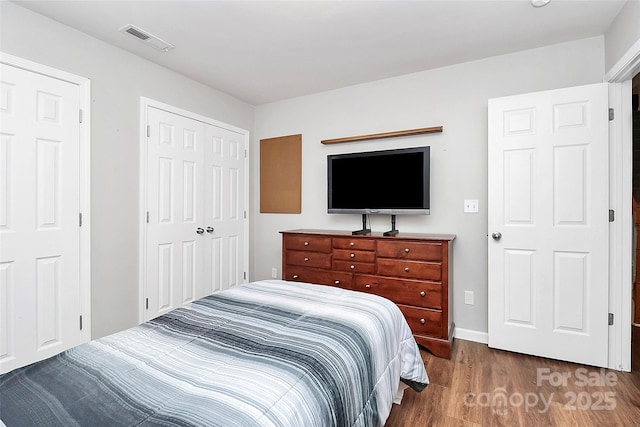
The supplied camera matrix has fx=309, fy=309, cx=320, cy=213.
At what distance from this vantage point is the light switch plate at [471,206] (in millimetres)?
2842

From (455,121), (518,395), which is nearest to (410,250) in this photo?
(518,395)

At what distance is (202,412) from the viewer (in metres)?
0.76

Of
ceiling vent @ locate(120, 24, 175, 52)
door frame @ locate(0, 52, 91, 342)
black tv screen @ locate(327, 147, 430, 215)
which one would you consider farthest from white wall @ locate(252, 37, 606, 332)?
door frame @ locate(0, 52, 91, 342)

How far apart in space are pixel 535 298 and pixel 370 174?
5.68 feet

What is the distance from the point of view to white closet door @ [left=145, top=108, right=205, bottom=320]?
2912 millimetres

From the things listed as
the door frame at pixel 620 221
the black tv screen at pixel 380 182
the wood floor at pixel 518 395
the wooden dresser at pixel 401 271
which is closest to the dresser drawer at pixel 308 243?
the wooden dresser at pixel 401 271

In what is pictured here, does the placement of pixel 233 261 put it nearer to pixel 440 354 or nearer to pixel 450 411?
pixel 440 354

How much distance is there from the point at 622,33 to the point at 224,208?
12.3 feet

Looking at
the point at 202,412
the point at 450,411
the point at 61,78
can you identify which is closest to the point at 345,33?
the point at 61,78

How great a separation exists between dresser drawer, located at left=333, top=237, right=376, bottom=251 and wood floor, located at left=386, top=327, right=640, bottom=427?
101 centimetres

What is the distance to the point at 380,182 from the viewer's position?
3004 millimetres

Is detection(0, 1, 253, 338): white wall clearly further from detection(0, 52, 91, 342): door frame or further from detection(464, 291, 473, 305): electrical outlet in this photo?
detection(464, 291, 473, 305): electrical outlet

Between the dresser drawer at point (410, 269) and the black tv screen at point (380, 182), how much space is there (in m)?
0.50

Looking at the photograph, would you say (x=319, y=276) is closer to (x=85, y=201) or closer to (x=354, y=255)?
(x=354, y=255)
